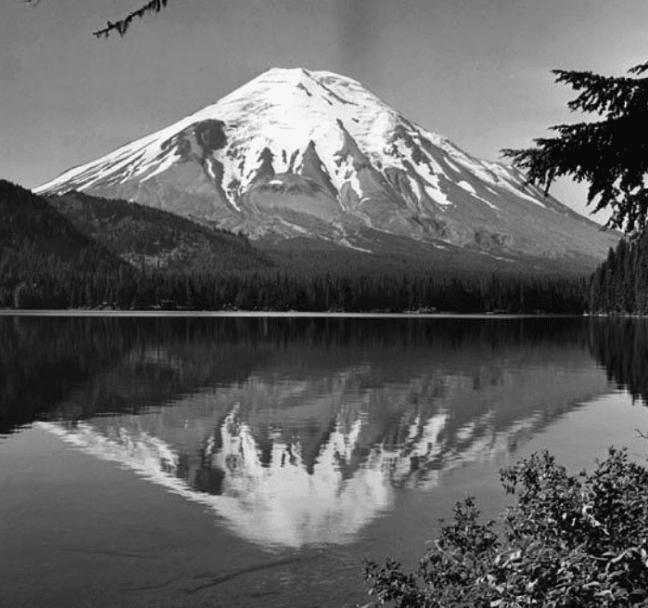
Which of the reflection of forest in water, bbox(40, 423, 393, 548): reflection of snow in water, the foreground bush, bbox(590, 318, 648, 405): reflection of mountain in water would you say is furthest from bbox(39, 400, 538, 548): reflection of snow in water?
bbox(590, 318, 648, 405): reflection of mountain in water

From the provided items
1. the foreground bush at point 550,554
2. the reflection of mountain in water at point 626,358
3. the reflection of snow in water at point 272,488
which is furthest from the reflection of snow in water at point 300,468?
the reflection of mountain in water at point 626,358

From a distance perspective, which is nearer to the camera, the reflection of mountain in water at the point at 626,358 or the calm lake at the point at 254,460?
the calm lake at the point at 254,460

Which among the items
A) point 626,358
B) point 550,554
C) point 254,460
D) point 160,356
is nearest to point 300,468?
point 254,460

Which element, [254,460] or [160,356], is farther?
[160,356]

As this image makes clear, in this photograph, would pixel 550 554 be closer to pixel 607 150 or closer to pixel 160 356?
pixel 607 150

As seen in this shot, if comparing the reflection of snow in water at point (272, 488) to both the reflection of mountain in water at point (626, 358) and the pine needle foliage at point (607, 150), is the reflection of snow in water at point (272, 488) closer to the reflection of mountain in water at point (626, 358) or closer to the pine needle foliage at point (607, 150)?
the pine needle foliage at point (607, 150)

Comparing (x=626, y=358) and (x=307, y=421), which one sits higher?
(x=626, y=358)

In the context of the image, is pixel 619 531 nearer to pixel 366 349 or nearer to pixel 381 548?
pixel 381 548
